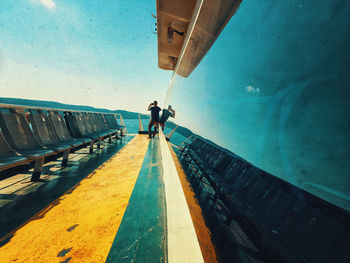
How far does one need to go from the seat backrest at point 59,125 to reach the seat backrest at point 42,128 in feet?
0.30

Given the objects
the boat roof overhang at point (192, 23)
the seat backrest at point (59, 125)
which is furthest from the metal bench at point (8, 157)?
the boat roof overhang at point (192, 23)

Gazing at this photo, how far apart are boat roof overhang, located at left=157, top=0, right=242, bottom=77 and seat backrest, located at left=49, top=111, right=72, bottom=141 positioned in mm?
2600

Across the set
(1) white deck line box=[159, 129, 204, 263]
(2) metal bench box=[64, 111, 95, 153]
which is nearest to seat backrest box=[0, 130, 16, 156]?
(2) metal bench box=[64, 111, 95, 153]

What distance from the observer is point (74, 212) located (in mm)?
1104

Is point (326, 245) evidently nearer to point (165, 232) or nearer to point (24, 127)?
point (165, 232)

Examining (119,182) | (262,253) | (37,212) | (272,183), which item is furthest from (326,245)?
(37,212)

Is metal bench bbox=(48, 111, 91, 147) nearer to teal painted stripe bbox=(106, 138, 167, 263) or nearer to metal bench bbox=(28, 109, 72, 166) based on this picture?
metal bench bbox=(28, 109, 72, 166)

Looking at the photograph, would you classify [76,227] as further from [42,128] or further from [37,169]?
[42,128]

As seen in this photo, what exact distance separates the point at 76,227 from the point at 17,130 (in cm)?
170

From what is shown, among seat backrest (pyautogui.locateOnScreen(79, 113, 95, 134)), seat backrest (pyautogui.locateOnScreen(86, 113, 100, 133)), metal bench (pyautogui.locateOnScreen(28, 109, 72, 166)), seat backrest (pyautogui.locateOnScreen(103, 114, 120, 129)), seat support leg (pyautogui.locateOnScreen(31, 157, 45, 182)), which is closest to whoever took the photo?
seat support leg (pyautogui.locateOnScreen(31, 157, 45, 182))

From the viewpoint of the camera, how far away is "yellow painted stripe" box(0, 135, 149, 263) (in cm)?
78

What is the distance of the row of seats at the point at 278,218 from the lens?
4.28 feet

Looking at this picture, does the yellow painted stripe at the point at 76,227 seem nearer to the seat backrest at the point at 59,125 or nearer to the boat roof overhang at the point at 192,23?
the seat backrest at the point at 59,125

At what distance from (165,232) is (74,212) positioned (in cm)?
89
